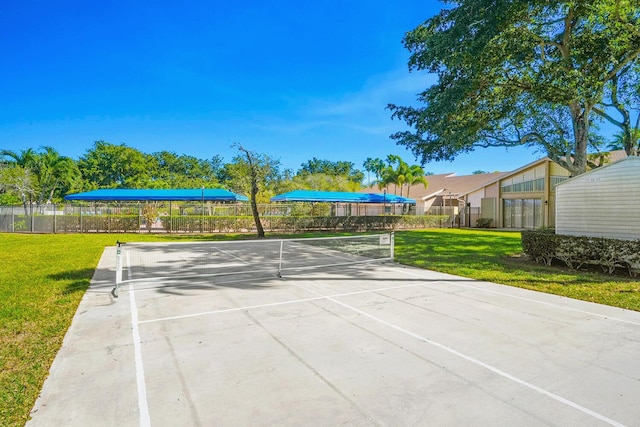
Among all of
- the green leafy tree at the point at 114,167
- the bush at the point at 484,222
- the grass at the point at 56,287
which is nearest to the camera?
the grass at the point at 56,287

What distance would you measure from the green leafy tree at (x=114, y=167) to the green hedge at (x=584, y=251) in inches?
2013

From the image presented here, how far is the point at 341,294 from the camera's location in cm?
743

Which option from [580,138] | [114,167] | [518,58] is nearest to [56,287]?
[518,58]

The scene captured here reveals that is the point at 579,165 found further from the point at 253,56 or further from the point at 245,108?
the point at 245,108

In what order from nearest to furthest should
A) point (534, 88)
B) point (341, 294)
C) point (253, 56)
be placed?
point (341, 294), point (534, 88), point (253, 56)

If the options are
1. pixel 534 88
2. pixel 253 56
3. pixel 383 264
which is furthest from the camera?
pixel 253 56

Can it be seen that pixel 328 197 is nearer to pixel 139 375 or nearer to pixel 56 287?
pixel 56 287

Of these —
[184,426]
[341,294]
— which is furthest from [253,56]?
[184,426]

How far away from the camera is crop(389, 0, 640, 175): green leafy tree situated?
11.7 m

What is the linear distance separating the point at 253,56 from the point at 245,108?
8490mm

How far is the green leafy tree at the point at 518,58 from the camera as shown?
11.7 meters

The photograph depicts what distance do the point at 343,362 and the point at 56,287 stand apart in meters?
6.86

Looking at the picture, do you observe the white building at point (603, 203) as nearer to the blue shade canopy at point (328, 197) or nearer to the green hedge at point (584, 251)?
the green hedge at point (584, 251)

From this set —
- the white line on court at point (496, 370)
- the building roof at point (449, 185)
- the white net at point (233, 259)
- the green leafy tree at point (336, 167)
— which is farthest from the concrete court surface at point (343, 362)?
the green leafy tree at point (336, 167)
